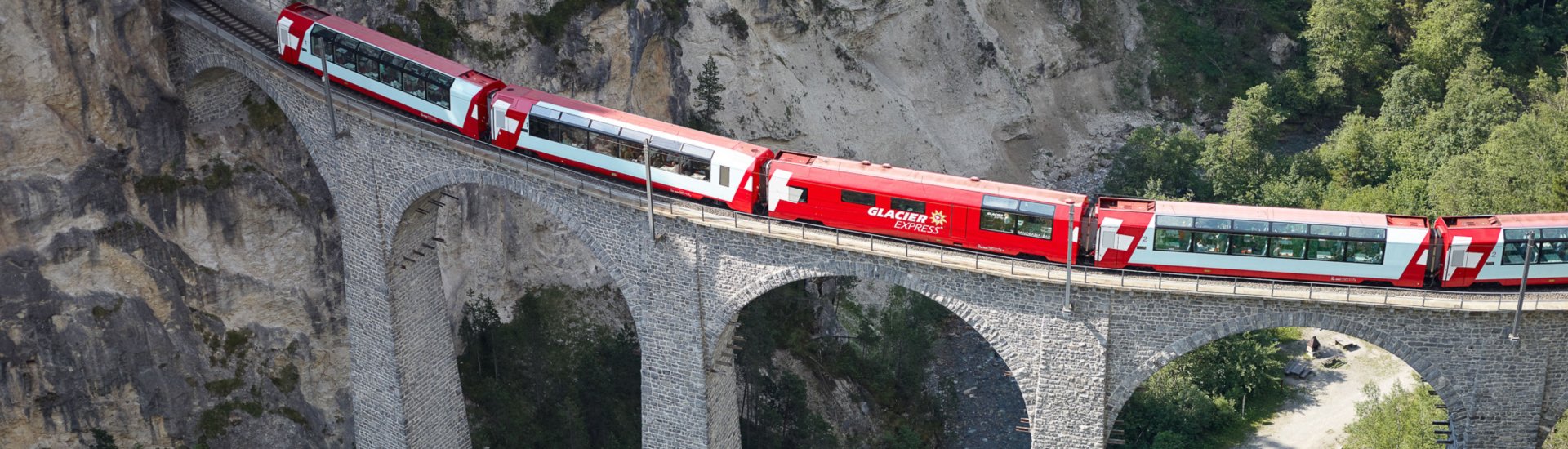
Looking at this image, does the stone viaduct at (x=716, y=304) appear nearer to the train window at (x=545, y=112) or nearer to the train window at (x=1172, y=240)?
the train window at (x=1172, y=240)

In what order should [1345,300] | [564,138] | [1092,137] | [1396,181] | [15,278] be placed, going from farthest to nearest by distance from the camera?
1. [1092,137]
2. [1396,181]
3. [15,278]
4. [564,138]
5. [1345,300]

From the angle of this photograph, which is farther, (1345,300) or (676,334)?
Result: (676,334)

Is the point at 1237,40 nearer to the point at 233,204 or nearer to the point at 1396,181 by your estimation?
the point at 1396,181

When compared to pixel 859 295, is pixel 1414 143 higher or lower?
higher

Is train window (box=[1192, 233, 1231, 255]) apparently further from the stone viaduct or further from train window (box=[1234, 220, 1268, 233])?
the stone viaduct

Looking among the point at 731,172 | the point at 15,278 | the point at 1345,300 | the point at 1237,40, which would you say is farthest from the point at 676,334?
the point at 1237,40

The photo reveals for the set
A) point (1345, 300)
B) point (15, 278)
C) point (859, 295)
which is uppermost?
point (1345, 300)

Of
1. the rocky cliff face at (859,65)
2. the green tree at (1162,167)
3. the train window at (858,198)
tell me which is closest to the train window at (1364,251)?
the train window at (858,198)
